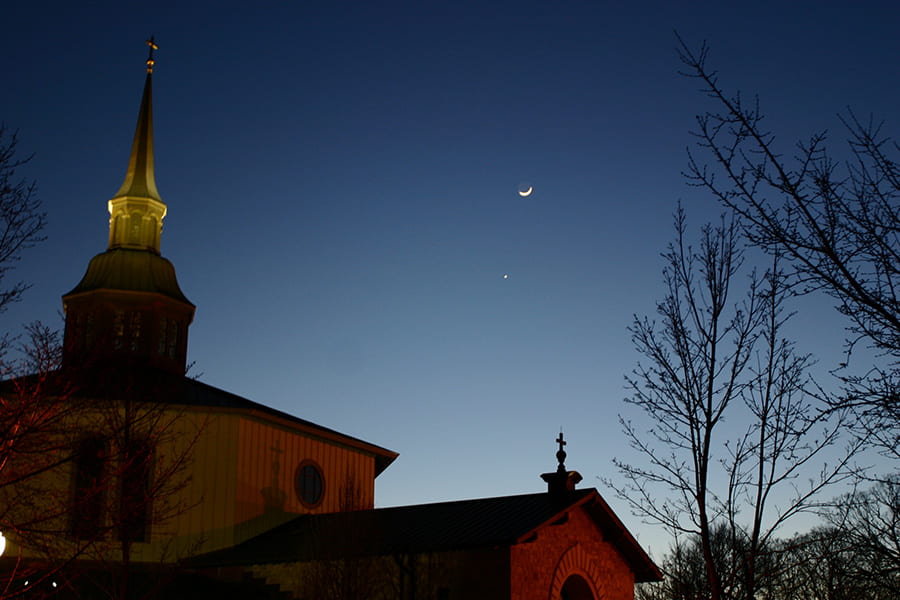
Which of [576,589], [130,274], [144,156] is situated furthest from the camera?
[144,156]

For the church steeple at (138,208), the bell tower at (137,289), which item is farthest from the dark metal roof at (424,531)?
the church steeple at (138,208)

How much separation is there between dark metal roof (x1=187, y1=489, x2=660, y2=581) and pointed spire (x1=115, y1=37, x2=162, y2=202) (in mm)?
13351

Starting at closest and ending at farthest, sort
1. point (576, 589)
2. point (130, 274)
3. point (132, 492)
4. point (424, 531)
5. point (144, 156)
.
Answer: point (132, 492) → point (424, 531) → point (576, 589) → point (130, 274) → point (144, 156)

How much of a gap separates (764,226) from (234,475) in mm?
21156

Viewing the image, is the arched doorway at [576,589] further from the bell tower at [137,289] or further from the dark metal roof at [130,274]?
the dark metal roof at [130,274]

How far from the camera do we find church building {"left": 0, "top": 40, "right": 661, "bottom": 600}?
70.5 ft

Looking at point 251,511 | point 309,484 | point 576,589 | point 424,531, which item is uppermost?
point 309,484

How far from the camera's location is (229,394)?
29375 mm

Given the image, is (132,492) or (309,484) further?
(309,484)

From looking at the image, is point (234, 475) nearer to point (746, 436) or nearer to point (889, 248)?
point (746, 436)

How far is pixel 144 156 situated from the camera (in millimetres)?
33906

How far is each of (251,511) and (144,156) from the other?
14578mm

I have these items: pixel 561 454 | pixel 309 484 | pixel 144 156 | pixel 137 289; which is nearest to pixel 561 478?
pixel 561 454

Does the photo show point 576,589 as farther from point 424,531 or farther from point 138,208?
point 138,208
